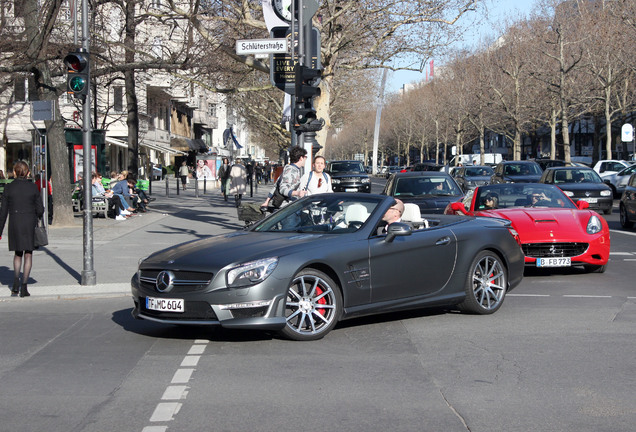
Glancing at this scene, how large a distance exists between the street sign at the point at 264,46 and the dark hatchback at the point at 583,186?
13.5 meters

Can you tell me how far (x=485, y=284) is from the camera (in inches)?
366

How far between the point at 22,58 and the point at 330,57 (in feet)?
32.8

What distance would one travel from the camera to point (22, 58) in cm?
2184

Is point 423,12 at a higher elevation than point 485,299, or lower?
higher

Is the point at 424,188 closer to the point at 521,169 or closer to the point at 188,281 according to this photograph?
the point at 188,281

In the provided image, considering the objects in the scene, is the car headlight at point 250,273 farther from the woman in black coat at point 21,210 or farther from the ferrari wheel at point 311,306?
the woman in black coat at point 21,210

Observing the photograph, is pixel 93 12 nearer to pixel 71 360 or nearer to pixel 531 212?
pixel 531 212

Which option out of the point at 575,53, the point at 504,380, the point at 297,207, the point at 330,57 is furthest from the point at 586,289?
the point at 575,53

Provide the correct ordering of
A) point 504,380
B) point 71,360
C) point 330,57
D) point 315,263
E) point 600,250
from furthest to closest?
1. point 330,57
2. point 600,250
3. point 315,263
4. point 71,360
5. point 504,380

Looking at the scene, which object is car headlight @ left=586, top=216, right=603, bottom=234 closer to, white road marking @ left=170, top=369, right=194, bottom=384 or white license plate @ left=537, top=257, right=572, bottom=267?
white license plate @ left=537, top=257, right=572, bottom=267

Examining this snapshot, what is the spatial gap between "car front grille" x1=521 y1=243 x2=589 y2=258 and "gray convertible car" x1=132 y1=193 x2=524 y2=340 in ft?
8.60

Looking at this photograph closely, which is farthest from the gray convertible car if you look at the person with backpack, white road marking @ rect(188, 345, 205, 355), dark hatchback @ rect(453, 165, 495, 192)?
dark hatchback @ rect(453, 165, 495, 192)

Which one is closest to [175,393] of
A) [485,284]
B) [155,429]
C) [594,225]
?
[155,429]

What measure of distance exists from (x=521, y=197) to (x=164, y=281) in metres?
8.05
